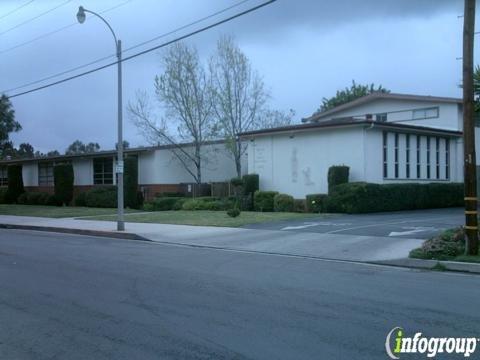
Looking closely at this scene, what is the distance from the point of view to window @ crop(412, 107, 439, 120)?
1410 inches

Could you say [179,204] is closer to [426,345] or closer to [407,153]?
[407,153]

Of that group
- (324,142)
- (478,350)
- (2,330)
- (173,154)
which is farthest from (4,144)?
(478,350)

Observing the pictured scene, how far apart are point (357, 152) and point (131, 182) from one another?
15421 millimetres

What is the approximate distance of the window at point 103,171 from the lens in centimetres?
4169

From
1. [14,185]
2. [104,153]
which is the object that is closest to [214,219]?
[104,153]

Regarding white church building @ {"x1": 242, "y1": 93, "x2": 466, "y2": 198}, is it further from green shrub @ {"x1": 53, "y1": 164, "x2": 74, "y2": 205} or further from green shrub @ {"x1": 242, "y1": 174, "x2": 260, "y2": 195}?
green shrub @ {"x1": 53, "y1": 164, "x2": 74, "y2": 205}

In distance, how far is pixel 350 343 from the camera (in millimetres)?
6148

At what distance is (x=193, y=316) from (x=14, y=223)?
71.6ft

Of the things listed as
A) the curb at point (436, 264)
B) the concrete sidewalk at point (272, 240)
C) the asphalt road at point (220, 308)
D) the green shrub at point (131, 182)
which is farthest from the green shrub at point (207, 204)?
the curb at point (436, 264)

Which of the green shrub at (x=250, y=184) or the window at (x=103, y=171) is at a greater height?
the window at (x=103, y=171)

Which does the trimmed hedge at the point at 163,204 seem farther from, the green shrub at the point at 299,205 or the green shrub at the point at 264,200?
the green shrub at the point at 299,205

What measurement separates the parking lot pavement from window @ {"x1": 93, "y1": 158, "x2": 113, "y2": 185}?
2255 centimetres

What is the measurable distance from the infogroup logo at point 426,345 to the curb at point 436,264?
18.1 ft

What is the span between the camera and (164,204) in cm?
3322
